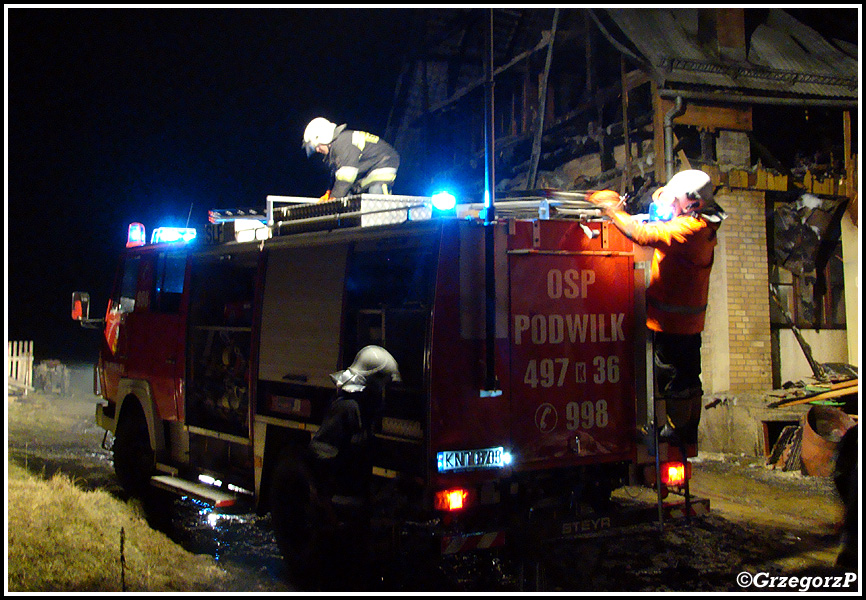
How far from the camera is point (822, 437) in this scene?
25.6 ft

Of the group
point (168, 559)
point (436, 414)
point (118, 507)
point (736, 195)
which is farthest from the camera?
point (736, 195)

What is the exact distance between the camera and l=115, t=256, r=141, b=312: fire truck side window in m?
7.61

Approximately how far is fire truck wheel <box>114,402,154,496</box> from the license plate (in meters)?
4.21

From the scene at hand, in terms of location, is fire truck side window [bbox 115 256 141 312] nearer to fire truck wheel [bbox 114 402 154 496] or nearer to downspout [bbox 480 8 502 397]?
fire truck wheel [bbox 114 402 154 496]

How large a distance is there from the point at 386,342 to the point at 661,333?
1857 millimetres

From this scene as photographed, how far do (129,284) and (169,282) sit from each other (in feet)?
3.19

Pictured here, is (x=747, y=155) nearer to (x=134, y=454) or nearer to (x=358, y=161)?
(x=358, y=161)

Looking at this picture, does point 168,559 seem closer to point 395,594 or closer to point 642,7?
point 395,594

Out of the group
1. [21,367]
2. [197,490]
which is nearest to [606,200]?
[197,490]

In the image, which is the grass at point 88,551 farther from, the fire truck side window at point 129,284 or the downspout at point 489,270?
the downspout at point 489,270

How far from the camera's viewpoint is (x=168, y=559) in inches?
209

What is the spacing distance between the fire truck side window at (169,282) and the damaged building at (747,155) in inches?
186

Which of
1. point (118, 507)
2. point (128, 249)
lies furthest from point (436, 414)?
point (128, 249)

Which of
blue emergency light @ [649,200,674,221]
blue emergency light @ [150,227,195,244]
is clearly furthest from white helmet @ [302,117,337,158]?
blue emergency light @ [649,200,674,221]
